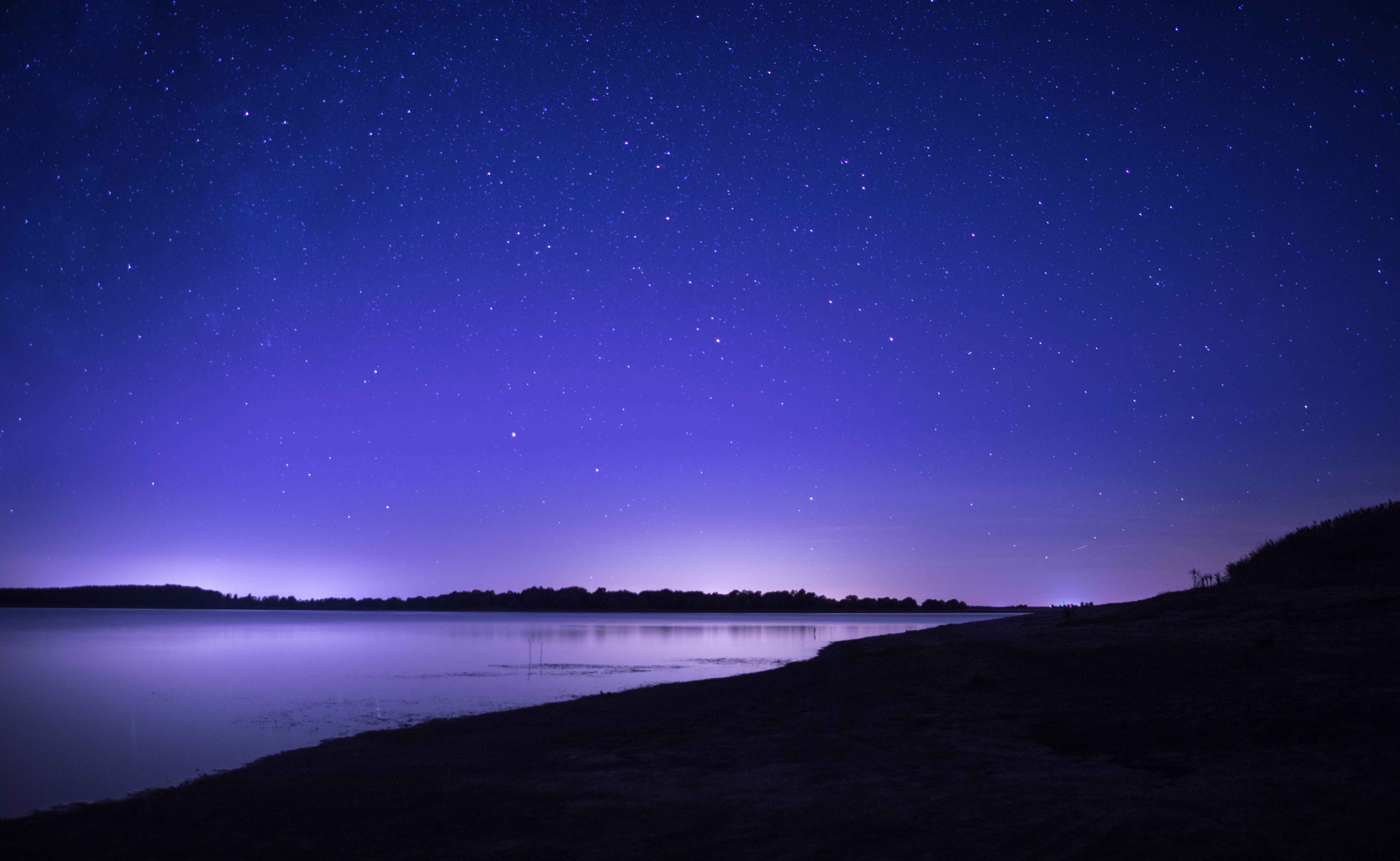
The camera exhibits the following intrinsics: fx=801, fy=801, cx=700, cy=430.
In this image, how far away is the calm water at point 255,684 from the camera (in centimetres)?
1409

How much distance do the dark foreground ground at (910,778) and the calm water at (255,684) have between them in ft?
9.43

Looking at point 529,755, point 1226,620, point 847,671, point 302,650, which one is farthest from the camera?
point 302,650

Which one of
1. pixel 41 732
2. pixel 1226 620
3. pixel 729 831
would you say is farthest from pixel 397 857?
pixel 1226 620

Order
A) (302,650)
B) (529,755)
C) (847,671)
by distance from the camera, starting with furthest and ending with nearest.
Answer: (302,650), (847,671), (529,755)

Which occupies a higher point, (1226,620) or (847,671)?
(1226,620)

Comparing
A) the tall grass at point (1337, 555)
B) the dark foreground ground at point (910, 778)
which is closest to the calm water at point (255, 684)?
the dark foreground ground at point (910, 778)

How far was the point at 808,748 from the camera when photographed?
35.1ft

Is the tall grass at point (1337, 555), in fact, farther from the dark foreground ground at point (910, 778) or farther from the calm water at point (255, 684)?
the calm water at point (255, 684)

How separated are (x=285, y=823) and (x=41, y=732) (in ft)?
44.6

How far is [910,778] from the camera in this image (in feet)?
26.8

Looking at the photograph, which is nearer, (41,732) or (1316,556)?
(41,732)

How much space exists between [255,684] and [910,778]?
26.0 m

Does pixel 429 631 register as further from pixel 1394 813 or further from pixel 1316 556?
pixel 1394 813

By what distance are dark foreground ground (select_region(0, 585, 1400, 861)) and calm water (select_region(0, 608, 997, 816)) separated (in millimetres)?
2876
